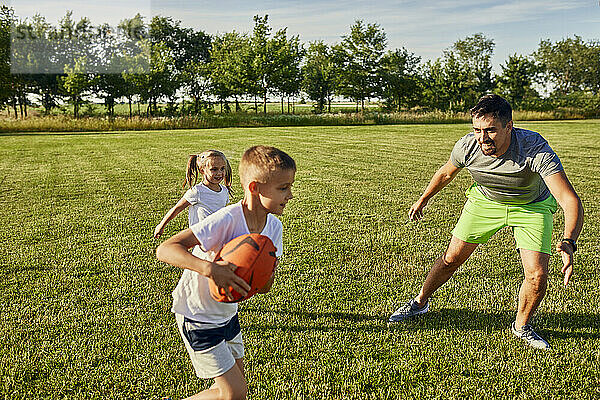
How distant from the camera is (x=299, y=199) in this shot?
10945 mm

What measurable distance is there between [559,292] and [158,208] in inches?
288

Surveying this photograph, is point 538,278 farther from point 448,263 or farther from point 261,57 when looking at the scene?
point 261,57

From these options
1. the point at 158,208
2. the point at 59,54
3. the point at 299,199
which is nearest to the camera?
the point at 158,208

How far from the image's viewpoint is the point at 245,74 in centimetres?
5684

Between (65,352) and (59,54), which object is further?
(59,54)

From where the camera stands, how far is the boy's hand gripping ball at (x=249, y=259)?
2.58m

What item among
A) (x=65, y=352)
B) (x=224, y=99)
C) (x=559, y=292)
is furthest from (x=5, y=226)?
(x=224, y=99)

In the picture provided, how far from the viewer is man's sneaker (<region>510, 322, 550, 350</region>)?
13.9ft

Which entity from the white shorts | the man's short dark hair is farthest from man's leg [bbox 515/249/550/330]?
the white shorts

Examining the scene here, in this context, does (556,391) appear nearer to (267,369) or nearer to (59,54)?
(267,369)

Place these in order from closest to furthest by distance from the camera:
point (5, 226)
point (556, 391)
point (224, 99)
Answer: point (556, 391) → point (5, 226) → point (224, 99)

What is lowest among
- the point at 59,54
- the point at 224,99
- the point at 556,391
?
the point at 556,391

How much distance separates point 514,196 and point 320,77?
6705 cm

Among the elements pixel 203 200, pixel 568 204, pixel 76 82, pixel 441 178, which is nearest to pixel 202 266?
pixel 203 200
